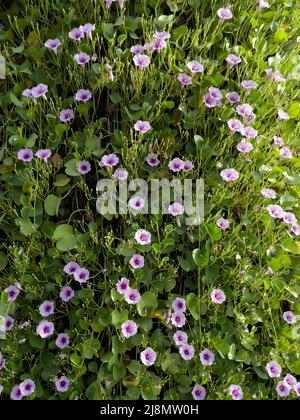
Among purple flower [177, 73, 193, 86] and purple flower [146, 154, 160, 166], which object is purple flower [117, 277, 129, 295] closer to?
purple flower [146, 154, 160, 166]

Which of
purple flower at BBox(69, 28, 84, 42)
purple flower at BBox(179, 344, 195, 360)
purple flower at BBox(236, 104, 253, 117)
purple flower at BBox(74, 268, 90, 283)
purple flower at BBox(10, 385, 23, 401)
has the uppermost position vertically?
purple flower at BBox(69, 28, 84, 42)

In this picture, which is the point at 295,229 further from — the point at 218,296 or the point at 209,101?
the point at 209,101

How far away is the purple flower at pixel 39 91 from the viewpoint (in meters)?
1.58

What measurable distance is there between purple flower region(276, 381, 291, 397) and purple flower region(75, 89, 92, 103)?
98 centimetres

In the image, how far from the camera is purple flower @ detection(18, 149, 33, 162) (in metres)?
1.55

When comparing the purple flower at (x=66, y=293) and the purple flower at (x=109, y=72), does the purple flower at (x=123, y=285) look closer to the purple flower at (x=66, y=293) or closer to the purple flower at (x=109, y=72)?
the purple flower at (x=66, y=293)

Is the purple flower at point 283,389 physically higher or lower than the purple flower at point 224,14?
lower

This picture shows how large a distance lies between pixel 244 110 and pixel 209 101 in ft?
0.35

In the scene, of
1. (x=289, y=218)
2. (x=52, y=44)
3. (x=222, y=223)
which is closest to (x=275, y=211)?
(x=289, y=218)

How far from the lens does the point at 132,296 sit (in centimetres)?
146

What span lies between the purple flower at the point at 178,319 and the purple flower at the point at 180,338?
0.02 meters

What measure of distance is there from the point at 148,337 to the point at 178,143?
0.57m

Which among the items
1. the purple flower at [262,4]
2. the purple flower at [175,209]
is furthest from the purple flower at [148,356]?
the purple flower at [262,4]

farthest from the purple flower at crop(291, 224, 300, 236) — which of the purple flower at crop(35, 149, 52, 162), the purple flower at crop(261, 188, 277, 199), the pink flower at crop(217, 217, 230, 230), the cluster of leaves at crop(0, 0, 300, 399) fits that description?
the purple flower at crop(35, 149, 52, 162)
